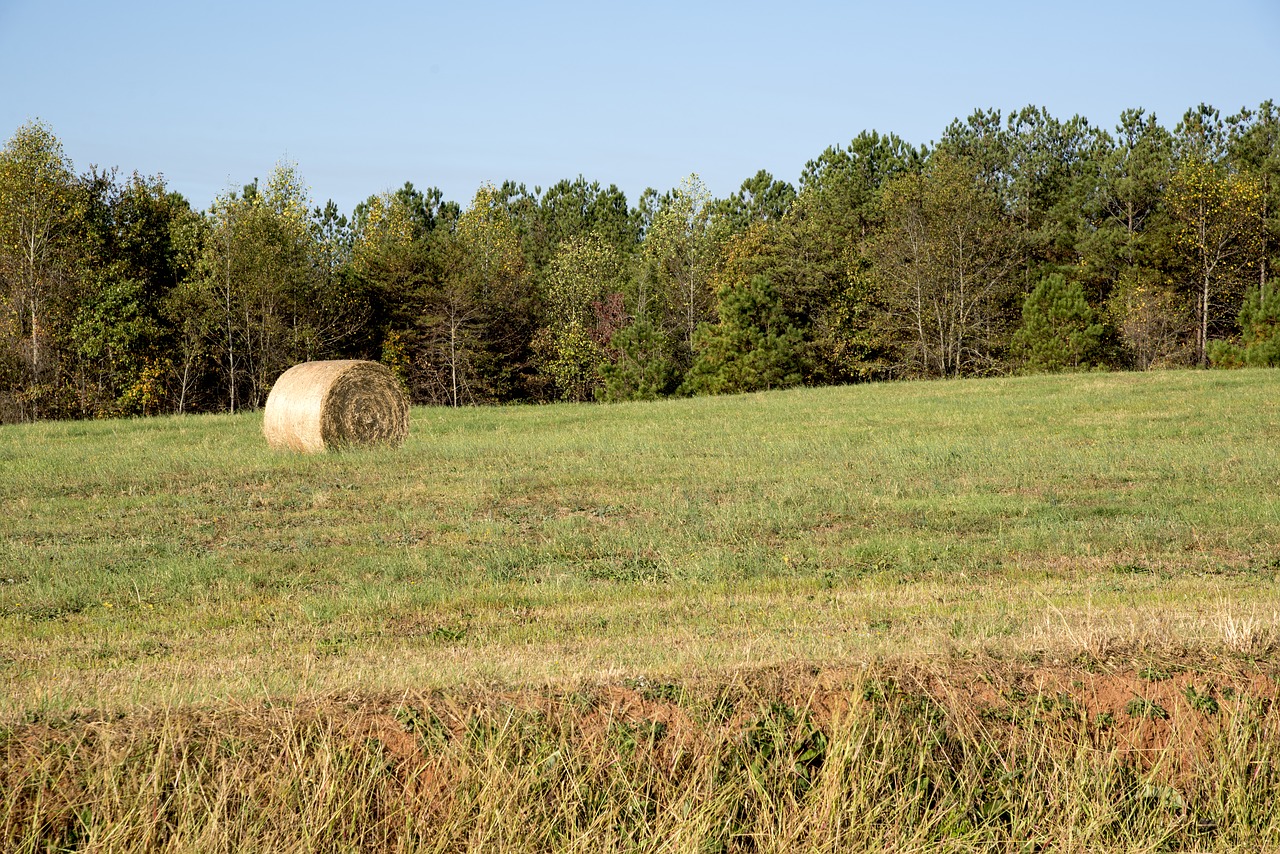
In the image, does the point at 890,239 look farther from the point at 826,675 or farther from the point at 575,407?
the point at 826,675

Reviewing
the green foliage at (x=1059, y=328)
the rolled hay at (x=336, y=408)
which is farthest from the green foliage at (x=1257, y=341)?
the rolled hay at (x=336, y=408)

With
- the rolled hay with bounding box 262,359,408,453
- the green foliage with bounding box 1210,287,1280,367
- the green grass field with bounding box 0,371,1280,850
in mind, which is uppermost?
the green foliage with bounding box 1210,287,1280,367

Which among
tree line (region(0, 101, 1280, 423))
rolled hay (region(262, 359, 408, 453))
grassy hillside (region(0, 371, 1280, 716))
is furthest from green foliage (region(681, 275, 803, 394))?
rolled hay (region(262, 359, 408, 453))

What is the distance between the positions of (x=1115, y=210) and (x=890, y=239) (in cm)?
1214

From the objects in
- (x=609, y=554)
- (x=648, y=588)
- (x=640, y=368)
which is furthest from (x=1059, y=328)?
(x=648, y=588)

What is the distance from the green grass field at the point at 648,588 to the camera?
6.17 metres

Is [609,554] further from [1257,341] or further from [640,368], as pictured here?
[640,368]

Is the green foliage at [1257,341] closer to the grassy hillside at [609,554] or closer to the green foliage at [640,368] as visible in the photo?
the grassy hillside at [609,554]

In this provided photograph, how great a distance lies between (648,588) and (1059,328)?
43.5 metres

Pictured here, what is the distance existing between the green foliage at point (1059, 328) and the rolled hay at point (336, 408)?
3396 cm

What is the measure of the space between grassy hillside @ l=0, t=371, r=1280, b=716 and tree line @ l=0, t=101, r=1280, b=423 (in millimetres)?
25079

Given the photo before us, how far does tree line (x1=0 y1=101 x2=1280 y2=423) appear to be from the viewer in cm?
4847

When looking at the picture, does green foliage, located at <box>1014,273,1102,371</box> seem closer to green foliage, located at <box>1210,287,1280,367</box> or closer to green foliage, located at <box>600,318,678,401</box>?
green foliage, located at <box>1210,287,1280,367</box>

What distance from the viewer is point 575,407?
3738cm
